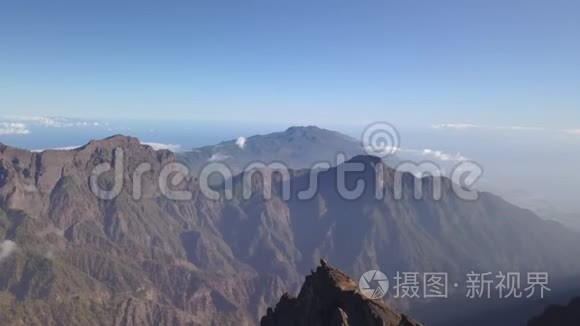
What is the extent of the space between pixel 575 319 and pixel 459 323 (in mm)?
89460

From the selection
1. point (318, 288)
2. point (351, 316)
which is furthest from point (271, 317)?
point (351, 316)

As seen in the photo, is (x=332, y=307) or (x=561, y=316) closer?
(x=332, y=307)

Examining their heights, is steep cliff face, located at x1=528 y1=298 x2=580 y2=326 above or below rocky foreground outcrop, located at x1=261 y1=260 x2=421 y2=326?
below

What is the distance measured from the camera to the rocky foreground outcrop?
5575 cm

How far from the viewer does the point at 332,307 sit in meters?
60.2

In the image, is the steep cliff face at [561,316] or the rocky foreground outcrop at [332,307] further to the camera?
the steep cliff face at [561,316]

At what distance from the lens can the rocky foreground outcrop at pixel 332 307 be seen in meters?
55.8

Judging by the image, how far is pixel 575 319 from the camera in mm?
103000

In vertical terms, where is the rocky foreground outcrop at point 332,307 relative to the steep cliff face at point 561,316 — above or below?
above

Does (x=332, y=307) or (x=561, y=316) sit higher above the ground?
(x=332, y=307)

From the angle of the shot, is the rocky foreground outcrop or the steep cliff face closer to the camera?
the rocky foreground outcrop

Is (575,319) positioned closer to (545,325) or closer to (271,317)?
(545,325)

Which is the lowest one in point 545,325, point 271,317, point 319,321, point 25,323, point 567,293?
point 25,323

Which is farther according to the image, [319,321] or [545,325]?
[545,325]
